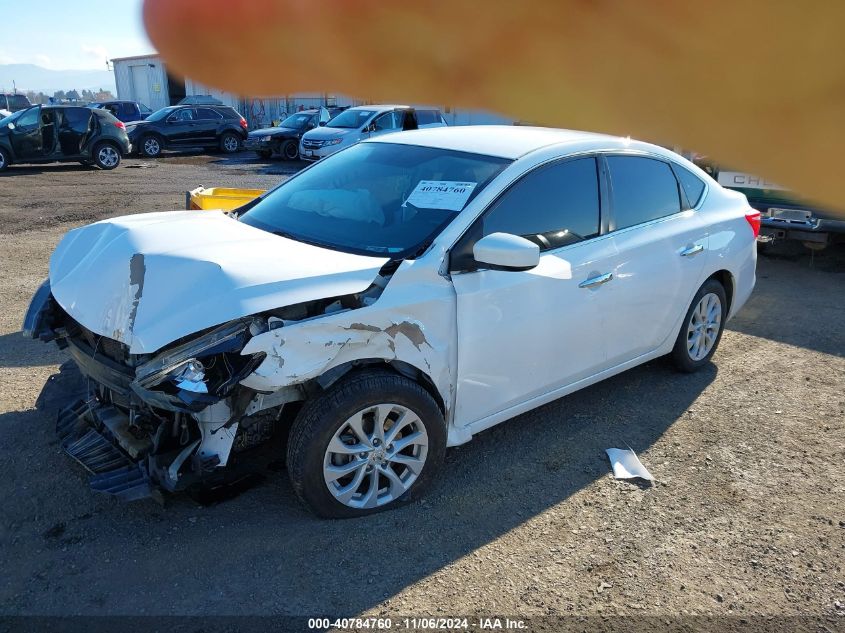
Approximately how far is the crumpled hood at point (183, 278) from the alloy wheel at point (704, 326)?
8.41ft

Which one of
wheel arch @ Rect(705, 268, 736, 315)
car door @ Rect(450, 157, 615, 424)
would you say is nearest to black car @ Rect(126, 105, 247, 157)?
wheel arch @ Rect(705, 268, 736, 315)

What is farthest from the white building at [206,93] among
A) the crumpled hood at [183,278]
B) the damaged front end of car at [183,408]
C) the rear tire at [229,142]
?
the rear tire at [229,142]

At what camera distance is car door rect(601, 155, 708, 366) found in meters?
3.90

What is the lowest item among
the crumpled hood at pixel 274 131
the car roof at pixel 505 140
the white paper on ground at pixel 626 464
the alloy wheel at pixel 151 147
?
the white paper on ground at pixel 626 464

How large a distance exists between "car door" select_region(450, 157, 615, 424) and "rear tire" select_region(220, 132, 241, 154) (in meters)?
19.9

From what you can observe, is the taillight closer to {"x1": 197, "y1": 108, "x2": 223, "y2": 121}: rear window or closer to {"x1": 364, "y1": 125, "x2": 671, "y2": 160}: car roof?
{"x1": 364, "y1": 125, "x2": 671, "y2": 160}: car roof

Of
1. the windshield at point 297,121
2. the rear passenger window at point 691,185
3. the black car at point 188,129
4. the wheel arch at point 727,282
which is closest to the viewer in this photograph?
the rear passenger window at point 691,185

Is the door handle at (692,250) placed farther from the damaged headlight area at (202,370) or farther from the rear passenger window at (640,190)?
the damaged headlight area at (202,370)

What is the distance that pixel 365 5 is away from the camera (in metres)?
1.55

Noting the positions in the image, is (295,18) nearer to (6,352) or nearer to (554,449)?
(554,449)

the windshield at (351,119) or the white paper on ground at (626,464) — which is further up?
the windshield at (351,119)

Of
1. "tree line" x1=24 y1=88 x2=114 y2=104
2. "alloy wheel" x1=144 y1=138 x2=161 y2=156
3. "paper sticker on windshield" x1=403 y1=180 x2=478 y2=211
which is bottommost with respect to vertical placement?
"alloy wheel" x1=144 y1=138 x2=161 y2=156

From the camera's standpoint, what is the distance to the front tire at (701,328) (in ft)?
15.1

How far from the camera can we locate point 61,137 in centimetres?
1669
